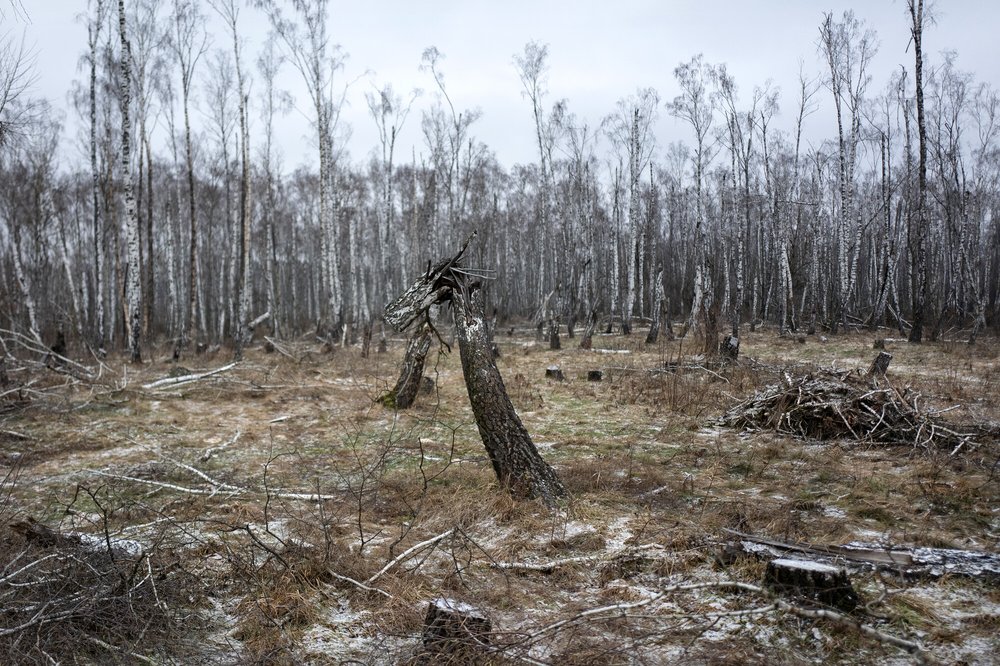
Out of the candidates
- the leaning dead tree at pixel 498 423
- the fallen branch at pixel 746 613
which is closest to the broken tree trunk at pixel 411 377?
the leaning dead tree at pixel 498 423

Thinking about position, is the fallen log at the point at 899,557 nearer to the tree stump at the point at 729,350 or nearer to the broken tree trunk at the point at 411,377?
the broken tree trunk at the point at 411,377

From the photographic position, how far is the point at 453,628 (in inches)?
110

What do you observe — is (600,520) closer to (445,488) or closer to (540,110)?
(445,488)

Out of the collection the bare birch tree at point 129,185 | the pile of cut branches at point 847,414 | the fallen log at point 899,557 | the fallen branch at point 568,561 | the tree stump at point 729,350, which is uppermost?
the bare birch tree at point 129,185

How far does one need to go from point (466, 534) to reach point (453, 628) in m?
1.52

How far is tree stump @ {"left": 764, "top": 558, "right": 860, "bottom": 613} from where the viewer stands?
3.14 metres

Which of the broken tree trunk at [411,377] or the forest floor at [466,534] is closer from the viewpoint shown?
the forest floor at [466,534]

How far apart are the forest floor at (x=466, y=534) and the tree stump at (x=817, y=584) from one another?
8cm

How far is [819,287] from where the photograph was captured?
2761 centimetres

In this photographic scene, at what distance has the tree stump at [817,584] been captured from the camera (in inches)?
124

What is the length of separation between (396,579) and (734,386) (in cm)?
807

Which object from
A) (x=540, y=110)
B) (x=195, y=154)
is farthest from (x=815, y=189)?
(x=195, y=154)

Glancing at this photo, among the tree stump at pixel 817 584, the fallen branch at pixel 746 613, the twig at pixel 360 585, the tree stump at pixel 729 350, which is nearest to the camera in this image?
the fallen branch at pixel 746 613

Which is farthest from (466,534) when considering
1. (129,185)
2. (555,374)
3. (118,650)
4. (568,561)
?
(129,185)
